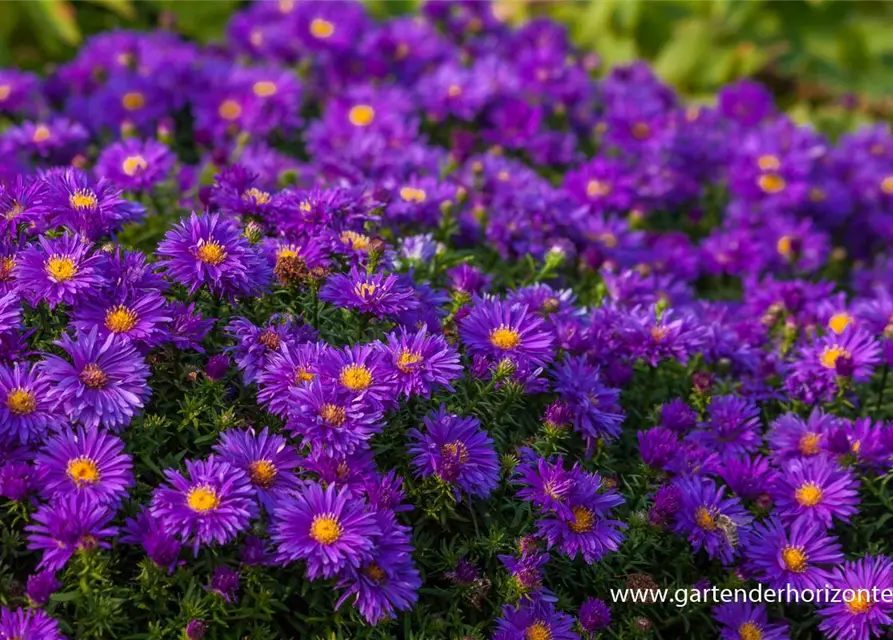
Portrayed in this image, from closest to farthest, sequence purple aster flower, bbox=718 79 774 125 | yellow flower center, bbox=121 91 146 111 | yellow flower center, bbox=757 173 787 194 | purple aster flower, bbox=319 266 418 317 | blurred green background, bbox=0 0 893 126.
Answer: purple aster flower, bbox=319 266 418 317 < yellow flower center, bbox=121 91 146 111 < yellow flower center, bbox=757 173 787 194 < purple aster flower, bbox=718 79 774 125 < blurred green background, bbox=0 0 893 126

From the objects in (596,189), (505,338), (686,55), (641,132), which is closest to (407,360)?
(505,338)

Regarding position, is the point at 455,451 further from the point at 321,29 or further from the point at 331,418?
the point at 321,29

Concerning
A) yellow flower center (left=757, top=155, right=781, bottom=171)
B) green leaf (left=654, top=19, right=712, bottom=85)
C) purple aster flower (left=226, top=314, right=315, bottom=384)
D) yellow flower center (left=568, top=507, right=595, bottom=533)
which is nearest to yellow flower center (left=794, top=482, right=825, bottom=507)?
yellow flower center (left=568, top=507, right=595, bottom=533)

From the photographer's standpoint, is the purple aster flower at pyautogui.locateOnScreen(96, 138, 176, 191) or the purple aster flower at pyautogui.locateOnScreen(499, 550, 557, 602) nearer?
the purple aster flower at pyautogui.locateOnScreen(499, 550, 557, 602)

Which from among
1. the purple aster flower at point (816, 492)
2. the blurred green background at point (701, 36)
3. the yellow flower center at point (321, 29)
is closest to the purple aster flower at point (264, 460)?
the purple aster flower at point (816, 492)

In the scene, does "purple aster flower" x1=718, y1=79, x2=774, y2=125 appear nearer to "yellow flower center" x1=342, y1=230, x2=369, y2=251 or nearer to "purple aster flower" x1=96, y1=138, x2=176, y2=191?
"purple aster flower" x1=96, y1=138, x2=176, y2=191

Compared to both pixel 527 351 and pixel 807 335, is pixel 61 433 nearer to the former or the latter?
pixel 527 351
